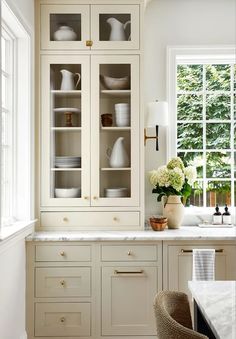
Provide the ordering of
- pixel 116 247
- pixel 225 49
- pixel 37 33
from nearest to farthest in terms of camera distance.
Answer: pixel 116 247 < pixel 37 33 < pixel 225 49

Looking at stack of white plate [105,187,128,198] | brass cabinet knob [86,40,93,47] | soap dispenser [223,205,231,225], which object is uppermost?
brass cabinet knob [86,40,93,47]

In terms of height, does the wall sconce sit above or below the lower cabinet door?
above

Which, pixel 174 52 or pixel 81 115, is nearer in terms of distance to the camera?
pixel 81 115

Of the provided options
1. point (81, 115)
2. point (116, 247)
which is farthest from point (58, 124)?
point (116, 247)

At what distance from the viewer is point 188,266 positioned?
3.08 m

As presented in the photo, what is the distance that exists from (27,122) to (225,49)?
6.01 ft

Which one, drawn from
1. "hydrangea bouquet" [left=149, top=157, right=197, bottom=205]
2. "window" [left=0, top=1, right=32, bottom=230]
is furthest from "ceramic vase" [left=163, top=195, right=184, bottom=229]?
"window" [left=0, top=1, right=32, bottom=230]

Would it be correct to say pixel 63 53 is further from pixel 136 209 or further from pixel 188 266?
pixel 188 266

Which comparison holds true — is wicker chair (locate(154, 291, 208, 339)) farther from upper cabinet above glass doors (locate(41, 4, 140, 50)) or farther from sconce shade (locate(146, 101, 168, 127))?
upper cabinet above glass doors (locate(41, 4, 140, 50))

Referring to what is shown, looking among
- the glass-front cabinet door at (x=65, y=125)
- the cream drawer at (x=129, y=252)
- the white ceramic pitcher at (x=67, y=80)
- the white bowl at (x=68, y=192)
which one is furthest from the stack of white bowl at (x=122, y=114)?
the cream drawer at (x=129, y=252)

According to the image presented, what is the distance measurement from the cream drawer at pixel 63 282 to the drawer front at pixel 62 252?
7 cm

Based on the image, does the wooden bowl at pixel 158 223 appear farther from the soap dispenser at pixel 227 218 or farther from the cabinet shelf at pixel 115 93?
the cabinet shelf at pixel 115 93

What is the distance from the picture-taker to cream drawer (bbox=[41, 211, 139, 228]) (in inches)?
132

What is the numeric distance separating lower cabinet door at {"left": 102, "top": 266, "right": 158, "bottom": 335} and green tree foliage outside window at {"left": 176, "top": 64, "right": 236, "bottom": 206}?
1041 mm
